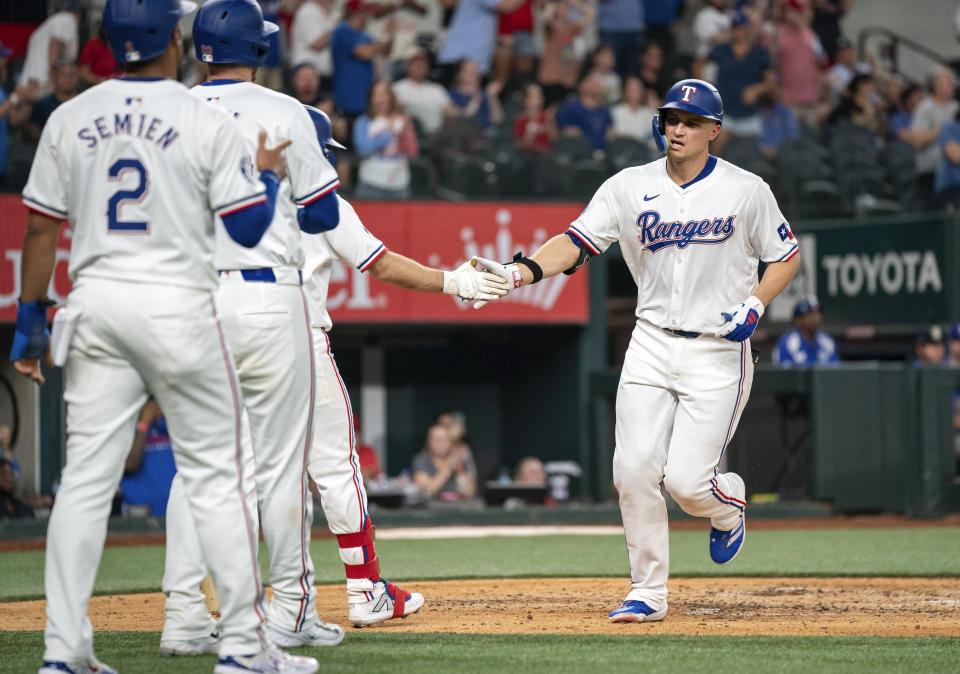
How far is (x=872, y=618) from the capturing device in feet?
17.8

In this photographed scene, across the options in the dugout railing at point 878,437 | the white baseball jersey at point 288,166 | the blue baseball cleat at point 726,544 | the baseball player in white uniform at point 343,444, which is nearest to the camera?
the white baseball jersey at point 288,166

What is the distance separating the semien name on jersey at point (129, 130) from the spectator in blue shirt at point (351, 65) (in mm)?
8927

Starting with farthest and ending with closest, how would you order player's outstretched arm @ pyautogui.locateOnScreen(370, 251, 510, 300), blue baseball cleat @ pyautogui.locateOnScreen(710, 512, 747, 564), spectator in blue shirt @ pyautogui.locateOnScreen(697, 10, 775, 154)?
1. spectator in blue shirt @ pyautogui.locateOnScreen(697, 10, 775, 154)
2. blue baseball cleat @ pyautogui.locateOnScreen(710, 512, 747, 564)
3. player's outstretched arm @ pyautogui.locateOnScreen(370, 251, 510, 300)

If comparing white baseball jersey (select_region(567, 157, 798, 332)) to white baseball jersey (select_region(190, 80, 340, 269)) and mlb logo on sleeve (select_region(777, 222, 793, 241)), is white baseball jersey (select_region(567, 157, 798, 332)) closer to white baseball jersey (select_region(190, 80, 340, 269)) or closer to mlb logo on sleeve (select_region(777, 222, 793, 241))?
mlb logo on sleeve (select_region(777, 222, 793, 241))

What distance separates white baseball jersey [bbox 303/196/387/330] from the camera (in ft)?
15.6

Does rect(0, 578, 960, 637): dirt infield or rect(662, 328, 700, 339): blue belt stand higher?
rect(662, 328, 700, 339): blue belt

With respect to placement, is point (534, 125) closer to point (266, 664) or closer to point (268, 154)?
point (268, 154)

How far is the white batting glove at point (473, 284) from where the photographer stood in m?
5.01

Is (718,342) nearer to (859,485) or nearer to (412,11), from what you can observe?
(859,485)

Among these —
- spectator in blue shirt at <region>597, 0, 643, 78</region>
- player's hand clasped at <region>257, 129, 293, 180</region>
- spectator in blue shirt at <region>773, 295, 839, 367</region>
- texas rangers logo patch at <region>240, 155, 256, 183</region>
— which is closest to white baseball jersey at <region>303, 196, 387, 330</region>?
player's hand clasped at <region>257, 129, 293, 180</region>

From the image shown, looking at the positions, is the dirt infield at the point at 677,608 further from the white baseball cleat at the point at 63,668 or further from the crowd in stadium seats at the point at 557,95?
the crowd in stadium seats at the point at 557,95

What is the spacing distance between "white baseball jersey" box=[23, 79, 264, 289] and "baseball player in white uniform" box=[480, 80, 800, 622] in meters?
1.80

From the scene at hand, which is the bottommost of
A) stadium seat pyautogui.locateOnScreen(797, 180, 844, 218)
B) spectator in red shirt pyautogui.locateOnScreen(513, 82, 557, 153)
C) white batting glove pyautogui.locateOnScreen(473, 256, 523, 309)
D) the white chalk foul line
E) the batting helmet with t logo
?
the white chalk foul line

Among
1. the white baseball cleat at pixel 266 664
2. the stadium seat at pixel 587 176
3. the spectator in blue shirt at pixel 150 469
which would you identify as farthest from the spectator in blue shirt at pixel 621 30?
the white baseball cleat at pixel 266 664
